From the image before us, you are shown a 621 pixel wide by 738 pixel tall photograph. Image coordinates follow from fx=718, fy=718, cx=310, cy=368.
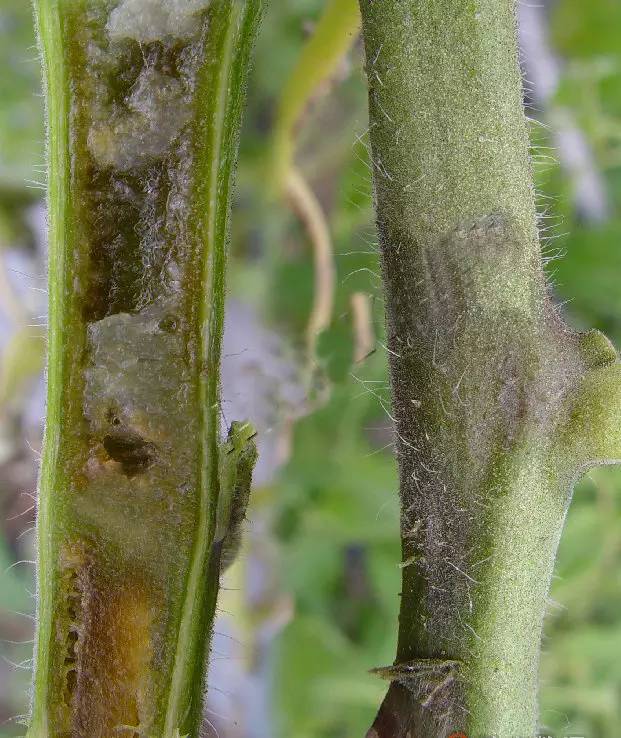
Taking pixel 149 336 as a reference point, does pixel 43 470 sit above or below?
below

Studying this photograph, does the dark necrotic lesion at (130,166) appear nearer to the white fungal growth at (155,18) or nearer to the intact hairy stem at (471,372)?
the white fungal growth at (155,18)

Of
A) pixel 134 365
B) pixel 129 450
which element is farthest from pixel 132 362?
pixel 129 450

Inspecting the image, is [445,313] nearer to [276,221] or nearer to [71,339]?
[71,339]

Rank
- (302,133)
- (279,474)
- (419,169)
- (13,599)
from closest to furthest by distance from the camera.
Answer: (419,169), (279,474), (302,133), (13,599)

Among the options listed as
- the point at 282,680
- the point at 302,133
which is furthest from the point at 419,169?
the point at 282,680

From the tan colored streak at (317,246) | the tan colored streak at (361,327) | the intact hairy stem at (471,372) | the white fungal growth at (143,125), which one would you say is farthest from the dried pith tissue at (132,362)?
the tan colored streak at (317,246)

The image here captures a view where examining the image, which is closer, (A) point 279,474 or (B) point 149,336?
(B) point 149,336

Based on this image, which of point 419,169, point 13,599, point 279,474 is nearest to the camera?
point 419,169
